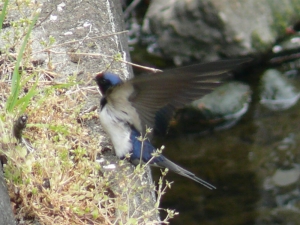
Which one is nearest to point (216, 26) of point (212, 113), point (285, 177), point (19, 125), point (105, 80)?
point (212, 113)

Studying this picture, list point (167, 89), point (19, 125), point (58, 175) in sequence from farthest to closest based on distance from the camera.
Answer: point (167, 89) → point (58, 175) → point (19, 125)

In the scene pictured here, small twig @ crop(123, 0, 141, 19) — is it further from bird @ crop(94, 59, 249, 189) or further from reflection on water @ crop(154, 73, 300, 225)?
bird @ crop(94, 59, 249, 189)

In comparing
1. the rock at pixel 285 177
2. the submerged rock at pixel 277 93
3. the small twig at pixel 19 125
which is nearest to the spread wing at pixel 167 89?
the small twig at pixel 19 125

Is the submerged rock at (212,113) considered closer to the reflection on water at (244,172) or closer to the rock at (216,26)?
the reflection on water at (244,172)

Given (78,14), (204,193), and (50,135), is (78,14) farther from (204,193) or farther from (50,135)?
(204,193)

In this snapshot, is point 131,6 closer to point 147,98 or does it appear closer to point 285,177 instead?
point 285,177
